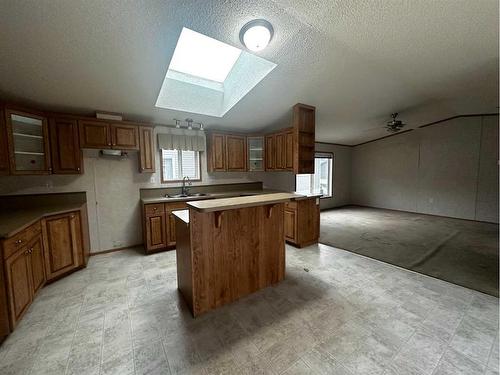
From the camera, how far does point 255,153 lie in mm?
4812

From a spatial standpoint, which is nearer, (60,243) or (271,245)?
(271,245)

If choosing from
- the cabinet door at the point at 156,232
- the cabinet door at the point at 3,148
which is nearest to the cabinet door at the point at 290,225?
the cabinet door at the point at 156,232

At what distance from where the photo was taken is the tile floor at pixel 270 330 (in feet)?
4.84

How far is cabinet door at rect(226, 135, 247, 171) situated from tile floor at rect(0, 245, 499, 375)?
104 inches

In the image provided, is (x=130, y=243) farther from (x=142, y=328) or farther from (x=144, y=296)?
(x=142, y=328)

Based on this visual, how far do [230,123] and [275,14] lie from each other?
2.49 metres

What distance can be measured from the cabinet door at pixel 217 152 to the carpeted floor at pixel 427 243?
2620 mm

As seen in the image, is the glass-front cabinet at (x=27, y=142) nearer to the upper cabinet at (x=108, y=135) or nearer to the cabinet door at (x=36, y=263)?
the upper cabinet at (x=108, y=135)


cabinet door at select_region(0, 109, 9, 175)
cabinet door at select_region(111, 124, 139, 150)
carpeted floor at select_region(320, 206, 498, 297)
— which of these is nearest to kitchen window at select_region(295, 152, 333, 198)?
carpeted floor at select_region(320, 206, 498, 297)

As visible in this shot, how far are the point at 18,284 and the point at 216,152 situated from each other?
3.30m

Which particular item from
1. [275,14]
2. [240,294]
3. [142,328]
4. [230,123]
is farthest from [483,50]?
[142,328]

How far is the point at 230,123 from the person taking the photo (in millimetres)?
4219

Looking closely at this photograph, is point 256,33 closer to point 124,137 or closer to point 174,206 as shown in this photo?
point 124,137

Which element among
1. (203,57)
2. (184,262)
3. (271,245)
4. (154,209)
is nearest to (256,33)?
(203,57)
